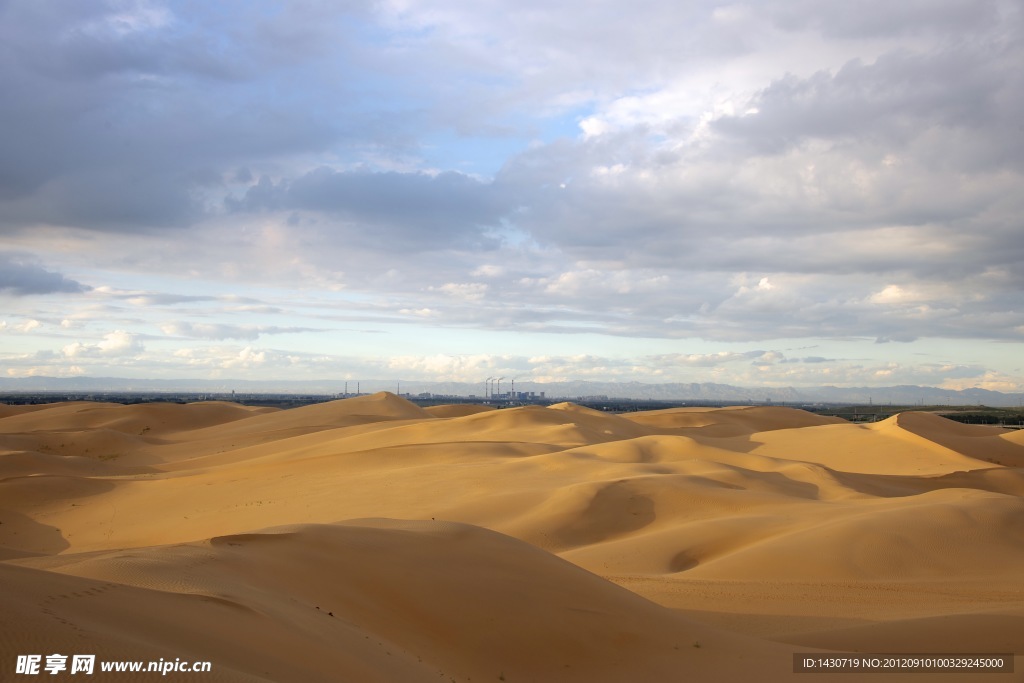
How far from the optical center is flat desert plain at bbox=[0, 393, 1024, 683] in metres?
8.02

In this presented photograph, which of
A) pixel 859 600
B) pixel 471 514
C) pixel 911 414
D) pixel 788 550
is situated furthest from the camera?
pixel 911 414

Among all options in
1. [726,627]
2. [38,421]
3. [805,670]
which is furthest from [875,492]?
[38,421]

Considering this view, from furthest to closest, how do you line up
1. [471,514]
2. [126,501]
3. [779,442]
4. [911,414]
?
[911,414] < [779,442] < [126,501] < [471,514]

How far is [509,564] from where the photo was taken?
12578 mm

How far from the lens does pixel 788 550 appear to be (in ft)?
57.3

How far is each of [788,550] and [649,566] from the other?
284 cm

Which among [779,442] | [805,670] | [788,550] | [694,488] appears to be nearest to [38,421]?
→ [779,442]

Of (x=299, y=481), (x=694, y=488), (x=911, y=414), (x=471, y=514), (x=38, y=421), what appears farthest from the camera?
(x=38, y=421)

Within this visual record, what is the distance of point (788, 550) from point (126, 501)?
1960cm

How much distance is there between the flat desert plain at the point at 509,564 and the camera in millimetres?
8023

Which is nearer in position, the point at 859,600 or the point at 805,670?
the point at 805,670

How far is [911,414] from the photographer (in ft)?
176

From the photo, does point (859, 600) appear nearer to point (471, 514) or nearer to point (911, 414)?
point (471, 514)

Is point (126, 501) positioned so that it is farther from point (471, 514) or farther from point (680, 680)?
point (680, 680)
